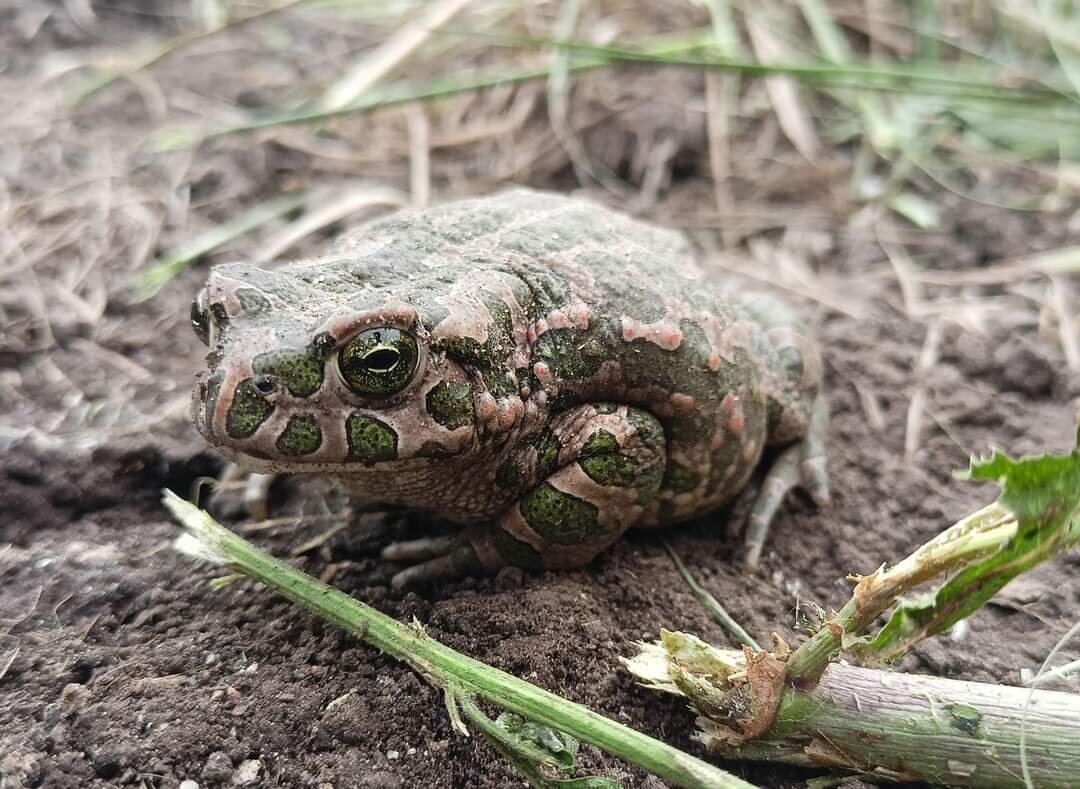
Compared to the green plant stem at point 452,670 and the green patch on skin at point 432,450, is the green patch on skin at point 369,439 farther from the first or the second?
the green plant stem at point 452,670

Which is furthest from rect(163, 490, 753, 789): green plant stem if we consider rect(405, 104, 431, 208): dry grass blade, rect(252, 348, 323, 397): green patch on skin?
rect(405, 104, 431, 208): dry grass blade

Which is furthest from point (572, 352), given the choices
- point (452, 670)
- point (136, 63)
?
point (136, 63)

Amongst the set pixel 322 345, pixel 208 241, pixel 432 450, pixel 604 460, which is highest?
pixel 322 345

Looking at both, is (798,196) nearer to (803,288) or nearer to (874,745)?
(803,288)

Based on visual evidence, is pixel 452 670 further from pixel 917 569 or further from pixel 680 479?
pixel 680 479

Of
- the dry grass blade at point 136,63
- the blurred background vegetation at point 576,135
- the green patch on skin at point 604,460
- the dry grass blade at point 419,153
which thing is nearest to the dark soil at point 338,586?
the green patch on skin at point 604,460

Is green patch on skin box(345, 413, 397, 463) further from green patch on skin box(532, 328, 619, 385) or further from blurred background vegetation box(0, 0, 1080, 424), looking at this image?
blurred background vegetation box(0, 0, 1080, 424)

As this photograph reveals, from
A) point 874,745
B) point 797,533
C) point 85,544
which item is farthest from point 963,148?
point 85,544
